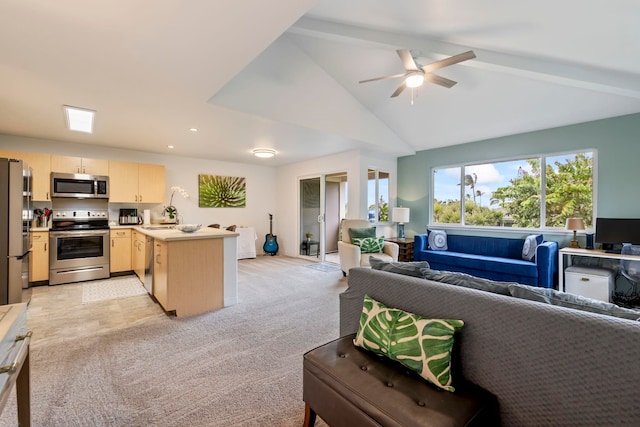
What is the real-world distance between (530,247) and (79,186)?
23.4 ft

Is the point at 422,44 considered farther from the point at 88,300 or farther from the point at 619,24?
the point at 88,300

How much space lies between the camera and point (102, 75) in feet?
8.40

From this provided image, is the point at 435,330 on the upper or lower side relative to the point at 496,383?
upper

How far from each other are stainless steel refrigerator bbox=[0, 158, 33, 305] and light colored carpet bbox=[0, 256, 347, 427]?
1.19 m

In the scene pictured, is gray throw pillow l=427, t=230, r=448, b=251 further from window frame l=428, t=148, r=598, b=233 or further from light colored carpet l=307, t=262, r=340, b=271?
light colored carpet l=307, t=262, r=340, b=271

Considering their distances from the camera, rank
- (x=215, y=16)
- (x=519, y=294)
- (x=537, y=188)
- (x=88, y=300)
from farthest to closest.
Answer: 1. (x=537, y=188)
2. (x=88, y=300)
3. (x=215, y=16)
4. (x=519, y=294)

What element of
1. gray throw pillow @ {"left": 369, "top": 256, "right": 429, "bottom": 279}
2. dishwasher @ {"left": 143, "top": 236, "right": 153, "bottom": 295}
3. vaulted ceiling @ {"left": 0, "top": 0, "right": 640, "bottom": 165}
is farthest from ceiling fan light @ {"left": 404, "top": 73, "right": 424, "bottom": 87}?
dishwasher @ {"left": 143, "top": 236, "right": 153, "bottom": 295}

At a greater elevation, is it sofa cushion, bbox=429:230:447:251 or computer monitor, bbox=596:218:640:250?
computer monitor, bbox=596:218:640:250

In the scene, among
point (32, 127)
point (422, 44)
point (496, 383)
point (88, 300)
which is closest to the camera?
point (496, 383)

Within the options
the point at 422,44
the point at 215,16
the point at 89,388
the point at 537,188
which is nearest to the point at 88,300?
the point at 89,388

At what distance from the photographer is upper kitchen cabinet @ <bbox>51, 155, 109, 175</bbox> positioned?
452cm

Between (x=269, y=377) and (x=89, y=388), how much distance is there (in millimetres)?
1187

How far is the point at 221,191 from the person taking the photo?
6.72 metres

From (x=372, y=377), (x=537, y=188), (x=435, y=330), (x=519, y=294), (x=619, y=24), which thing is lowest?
(x=372, y=377)
